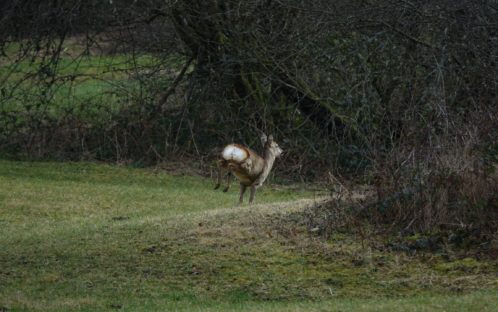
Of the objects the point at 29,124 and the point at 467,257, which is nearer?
the point at 467,257

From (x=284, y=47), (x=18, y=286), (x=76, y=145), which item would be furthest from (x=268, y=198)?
(x=18, y=286)

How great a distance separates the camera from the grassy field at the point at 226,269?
10.4m

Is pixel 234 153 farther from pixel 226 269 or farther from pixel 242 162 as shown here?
pixel 226 269

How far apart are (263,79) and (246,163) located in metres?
6.44

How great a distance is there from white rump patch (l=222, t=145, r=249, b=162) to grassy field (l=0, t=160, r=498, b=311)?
1067mm

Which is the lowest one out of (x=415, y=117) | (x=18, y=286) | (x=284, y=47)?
(x=18, y=286)

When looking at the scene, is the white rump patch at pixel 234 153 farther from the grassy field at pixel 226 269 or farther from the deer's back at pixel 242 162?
the grassy field at pixel 226 269

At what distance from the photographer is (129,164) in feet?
70.5

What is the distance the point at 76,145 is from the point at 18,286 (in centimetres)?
1101

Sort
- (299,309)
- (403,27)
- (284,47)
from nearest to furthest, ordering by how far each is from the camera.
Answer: (299,309)
(403,27)
(284,47)

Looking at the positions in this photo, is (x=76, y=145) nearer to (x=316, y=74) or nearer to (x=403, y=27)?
(x=316, y=74)

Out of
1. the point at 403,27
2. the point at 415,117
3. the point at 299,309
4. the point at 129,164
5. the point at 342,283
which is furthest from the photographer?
the point at 129,164

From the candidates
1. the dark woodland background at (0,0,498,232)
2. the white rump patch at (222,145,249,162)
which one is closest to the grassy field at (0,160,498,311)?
the white rump patch at (222,145,249,162)

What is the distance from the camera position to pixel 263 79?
21.3 meters
